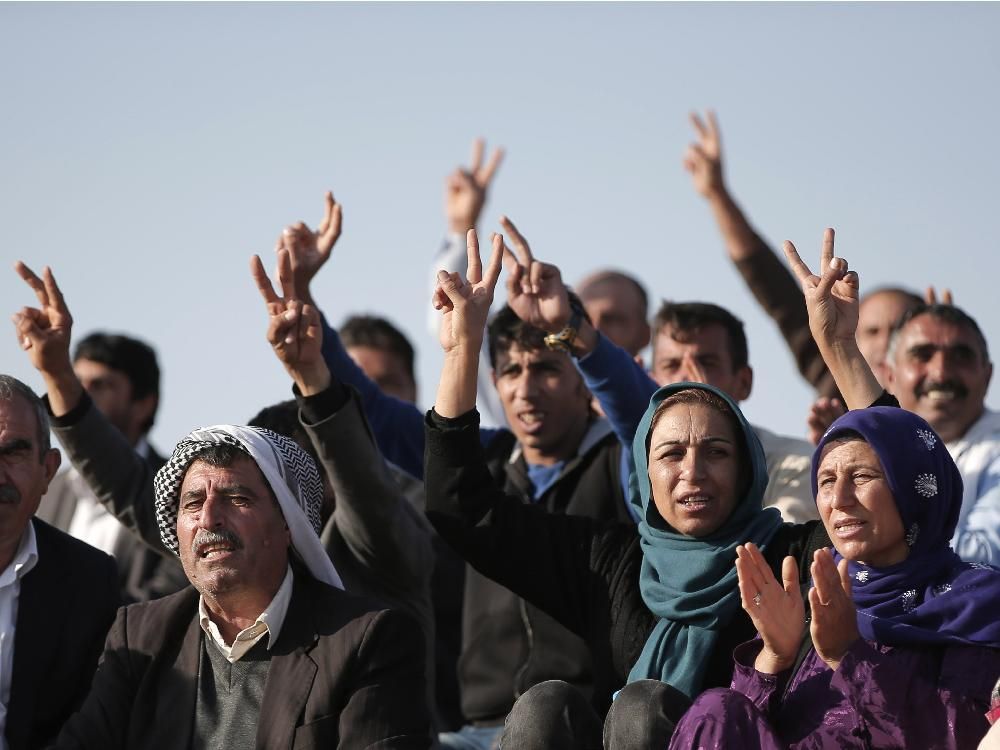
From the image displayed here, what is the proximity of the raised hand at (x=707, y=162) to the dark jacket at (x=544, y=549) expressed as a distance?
13.2ft

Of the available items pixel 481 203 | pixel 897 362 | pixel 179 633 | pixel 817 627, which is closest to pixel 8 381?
pixel 179 633

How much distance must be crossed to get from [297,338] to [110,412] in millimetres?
2996

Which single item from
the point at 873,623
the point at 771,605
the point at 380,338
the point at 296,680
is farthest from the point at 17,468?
the point at 380,338

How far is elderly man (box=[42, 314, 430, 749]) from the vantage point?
5.03 m

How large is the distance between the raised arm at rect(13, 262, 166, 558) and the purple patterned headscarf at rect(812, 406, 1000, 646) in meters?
2.89

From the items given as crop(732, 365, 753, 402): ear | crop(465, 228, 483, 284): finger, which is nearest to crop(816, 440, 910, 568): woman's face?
crop(465, 228, 483, 284): finger

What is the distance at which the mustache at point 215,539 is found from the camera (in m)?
5.18

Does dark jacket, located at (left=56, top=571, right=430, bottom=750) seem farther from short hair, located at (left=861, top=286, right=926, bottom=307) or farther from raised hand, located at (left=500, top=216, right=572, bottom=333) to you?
short hair, located at (left=861, top=286, right=926, bottom=307)

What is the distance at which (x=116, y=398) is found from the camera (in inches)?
354

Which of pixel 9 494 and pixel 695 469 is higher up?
pixel 695 469

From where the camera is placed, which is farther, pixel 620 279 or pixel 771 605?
pixel 620 279

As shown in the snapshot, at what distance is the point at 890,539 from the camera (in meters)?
4.93

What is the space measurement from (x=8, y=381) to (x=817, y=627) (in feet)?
9.90

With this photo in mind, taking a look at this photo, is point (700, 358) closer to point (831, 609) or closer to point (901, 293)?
point (901, 293)
